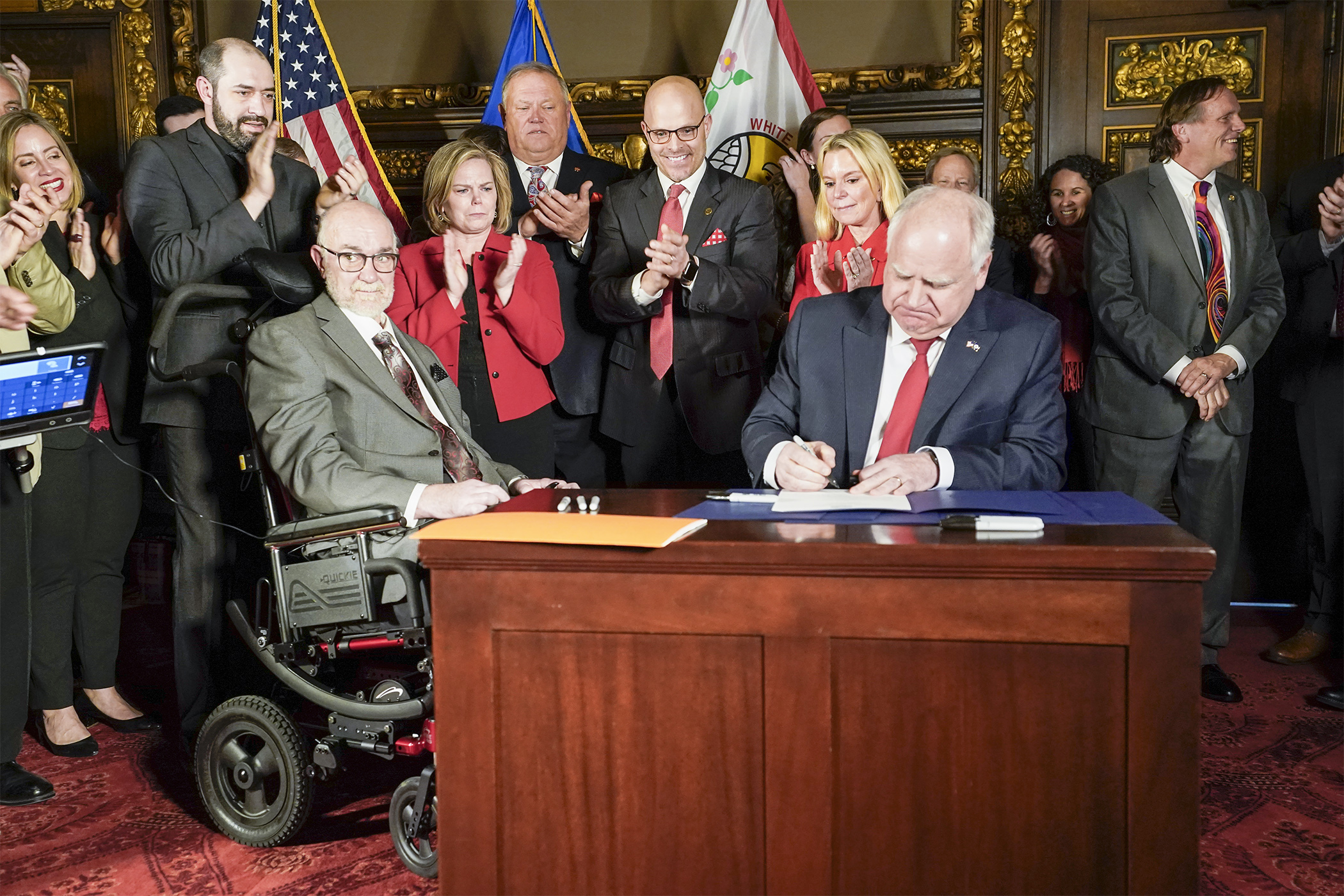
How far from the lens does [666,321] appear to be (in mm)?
3521

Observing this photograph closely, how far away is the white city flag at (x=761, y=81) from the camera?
459 cm

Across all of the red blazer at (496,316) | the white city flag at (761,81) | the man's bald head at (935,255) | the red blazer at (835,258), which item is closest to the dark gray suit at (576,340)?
the red blazer at (496,316)

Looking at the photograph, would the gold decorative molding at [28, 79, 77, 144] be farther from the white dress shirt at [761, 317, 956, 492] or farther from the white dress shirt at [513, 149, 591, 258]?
the white dress shirt at [761, 317, 956, 492]

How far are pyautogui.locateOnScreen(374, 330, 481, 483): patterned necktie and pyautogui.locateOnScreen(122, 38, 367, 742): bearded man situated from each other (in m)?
0.56

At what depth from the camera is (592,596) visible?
5.47ft

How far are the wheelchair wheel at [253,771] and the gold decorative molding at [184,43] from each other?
12.2ft

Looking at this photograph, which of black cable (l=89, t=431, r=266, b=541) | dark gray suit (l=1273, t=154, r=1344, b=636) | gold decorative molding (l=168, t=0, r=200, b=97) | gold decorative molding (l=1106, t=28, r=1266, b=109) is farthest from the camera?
gold decorative molding (l=168, t=0, r=200, b=97)

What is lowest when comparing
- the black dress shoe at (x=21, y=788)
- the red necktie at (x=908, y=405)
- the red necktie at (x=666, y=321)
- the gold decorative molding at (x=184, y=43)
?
the black dress shoe at (x=21, y=788)

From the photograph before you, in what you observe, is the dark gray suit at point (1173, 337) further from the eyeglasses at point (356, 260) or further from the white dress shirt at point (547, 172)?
the eyeglasses at point (356, 260)

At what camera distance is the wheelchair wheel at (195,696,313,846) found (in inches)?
98.7

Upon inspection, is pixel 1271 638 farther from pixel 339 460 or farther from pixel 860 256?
pixel 339 460

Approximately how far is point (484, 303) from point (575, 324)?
1.43 feet

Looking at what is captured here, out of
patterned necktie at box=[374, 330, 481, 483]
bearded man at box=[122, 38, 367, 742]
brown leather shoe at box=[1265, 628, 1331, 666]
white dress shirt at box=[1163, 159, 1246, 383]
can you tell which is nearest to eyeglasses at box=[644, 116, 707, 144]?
bearded man at box=[122, 38, 367, 742]

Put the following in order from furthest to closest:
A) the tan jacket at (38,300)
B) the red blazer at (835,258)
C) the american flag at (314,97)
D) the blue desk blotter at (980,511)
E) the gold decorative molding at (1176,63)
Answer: the gold decorative molding at (1176,63)
the american flag at (314,97)
the red blazer at (835,258)
the tan jacket at (38,300)
the blue desk blotter at (980,511)
